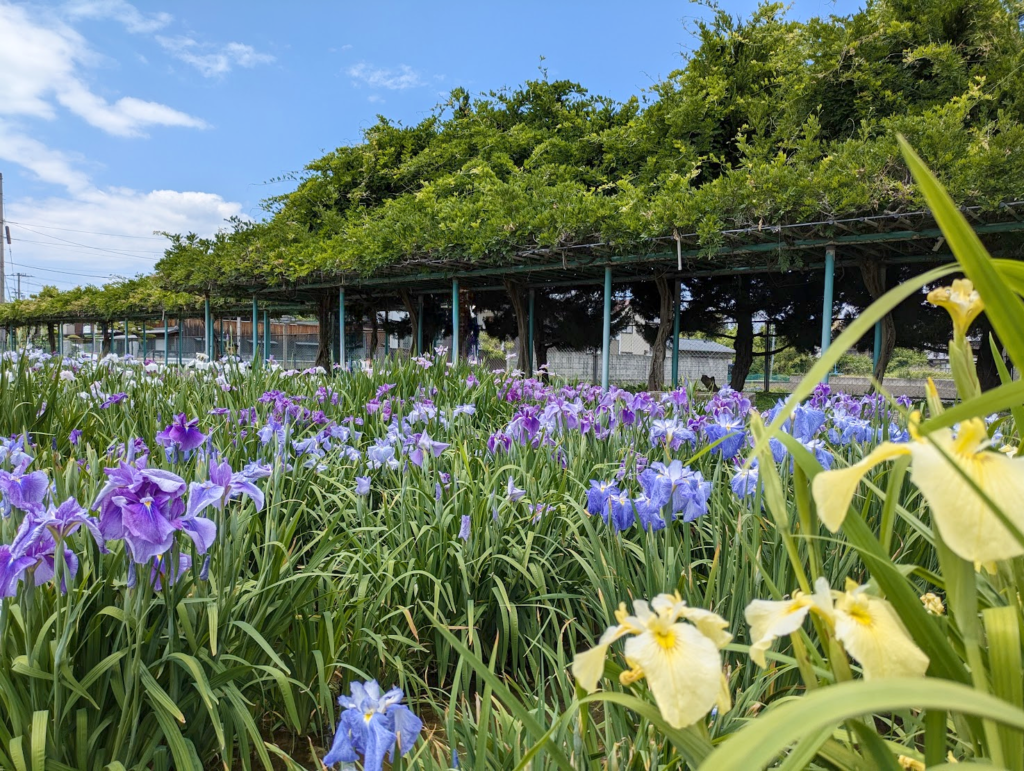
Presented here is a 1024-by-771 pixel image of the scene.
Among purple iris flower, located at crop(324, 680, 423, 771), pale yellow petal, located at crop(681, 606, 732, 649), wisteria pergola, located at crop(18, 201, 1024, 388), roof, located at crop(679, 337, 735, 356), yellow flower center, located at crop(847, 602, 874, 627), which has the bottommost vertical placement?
purple iris flower, located at crop(324, 680, 423, 771)

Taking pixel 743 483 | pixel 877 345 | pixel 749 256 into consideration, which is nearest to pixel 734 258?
pixel 749 256

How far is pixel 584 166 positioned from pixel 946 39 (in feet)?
18.0

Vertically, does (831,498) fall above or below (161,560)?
above

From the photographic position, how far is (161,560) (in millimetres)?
1264

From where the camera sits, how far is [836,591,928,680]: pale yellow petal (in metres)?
0.48

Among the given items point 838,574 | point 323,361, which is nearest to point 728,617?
point 838,574

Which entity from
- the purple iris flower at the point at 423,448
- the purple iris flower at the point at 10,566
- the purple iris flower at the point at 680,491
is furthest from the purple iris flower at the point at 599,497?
the purple iris flower at the point at 10,566

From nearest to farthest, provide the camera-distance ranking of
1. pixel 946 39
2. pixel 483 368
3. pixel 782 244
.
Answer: pixel 483 368, pixel 782 244, pixel 946 39

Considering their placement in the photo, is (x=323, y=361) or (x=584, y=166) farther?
(x=323, y=361)

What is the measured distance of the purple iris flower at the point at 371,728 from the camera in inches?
31.0

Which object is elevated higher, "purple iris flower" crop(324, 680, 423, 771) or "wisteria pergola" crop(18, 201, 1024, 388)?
"wisteria pergola" crop(18, 201, 1024, 388)

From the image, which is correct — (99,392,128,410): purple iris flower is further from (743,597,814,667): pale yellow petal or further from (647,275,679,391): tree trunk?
(647,275,679,391): tree trunk

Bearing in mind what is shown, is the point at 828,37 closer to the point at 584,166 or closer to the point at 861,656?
the point at 584,166

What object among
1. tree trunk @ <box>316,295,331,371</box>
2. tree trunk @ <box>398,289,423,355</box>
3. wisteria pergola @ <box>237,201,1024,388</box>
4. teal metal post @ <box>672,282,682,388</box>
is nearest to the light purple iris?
wisteria pergola @ <box>237,201,1024,388</box>
